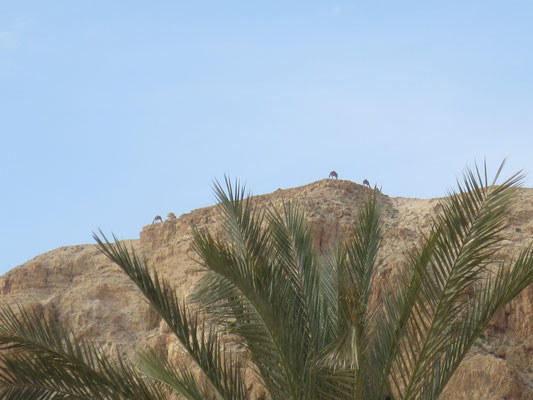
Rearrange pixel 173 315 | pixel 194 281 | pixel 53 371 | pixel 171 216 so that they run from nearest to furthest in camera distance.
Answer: pixel 53 371
pixel 173 315
pixel 194 281
pixel 171 216

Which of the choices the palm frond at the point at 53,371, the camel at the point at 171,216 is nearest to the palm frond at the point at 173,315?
the palm frond at the point at 53,371

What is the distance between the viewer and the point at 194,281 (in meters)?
21.6

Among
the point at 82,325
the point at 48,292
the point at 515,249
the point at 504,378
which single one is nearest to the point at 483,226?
the point at 504,378

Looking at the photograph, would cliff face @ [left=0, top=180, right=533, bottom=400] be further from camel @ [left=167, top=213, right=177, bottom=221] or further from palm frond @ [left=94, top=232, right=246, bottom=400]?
palm frond @ [left=94, top=232, right=246, bottom=400]

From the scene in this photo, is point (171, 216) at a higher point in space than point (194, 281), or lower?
higher

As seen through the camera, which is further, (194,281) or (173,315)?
(194,281)

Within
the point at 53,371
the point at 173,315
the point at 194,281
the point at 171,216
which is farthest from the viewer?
the point at 171,216

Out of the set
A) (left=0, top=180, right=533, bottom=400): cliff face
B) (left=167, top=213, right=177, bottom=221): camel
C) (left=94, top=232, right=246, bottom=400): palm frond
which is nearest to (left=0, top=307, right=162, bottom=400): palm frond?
(left=94, top=232, right=246, bottom=400): palm frond

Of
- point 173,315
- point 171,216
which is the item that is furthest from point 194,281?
point 173,315

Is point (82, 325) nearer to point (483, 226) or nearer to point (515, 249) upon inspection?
point (515, 249)

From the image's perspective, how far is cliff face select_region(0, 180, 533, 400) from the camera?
16750 mm

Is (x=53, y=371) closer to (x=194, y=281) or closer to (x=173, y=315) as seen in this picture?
(x=173, y=315)

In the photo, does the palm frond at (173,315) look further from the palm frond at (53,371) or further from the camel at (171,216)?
the camel at (171,216)

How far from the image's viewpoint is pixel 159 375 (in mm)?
9477
